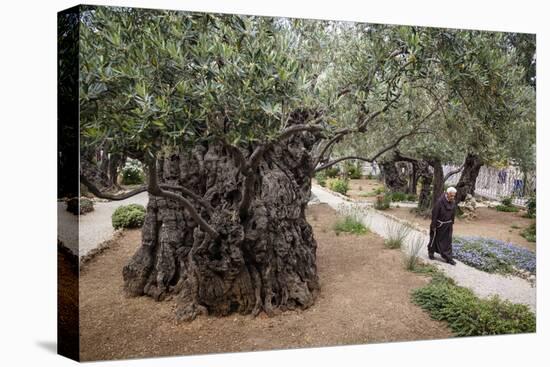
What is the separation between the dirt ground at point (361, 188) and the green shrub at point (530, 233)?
2.28 metres

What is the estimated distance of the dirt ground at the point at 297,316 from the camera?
6.83 meters

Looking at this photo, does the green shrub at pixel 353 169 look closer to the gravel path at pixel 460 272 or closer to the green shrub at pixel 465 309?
the gravel path at pixel 460 272

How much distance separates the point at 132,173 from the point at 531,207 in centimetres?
559

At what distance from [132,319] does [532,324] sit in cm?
549

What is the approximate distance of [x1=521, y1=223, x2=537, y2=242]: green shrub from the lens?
877cm

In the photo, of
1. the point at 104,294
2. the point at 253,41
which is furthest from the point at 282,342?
the point at 253,41

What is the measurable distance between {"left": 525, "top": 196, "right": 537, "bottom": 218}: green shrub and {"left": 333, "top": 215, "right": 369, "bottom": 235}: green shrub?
94.7 inches

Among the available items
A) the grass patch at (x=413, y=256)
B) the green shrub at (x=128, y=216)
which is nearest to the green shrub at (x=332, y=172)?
the grass patch at (x=413, y=256)

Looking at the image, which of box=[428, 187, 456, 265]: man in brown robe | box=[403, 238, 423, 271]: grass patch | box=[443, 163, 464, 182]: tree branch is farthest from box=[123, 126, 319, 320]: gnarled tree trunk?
box=[443, 163, 464, 182]: tree branch

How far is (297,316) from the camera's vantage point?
25.0 ft

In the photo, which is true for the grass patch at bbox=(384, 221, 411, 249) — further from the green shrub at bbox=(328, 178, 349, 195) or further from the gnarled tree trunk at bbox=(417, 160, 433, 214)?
the green shrub at bbox=(328, 178, 349, 195)

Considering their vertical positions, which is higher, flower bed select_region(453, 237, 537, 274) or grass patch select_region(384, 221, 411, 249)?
grass patch select_region(384, 221, 411, 249)

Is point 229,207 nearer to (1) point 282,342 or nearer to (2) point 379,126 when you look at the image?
(1) point 282,342

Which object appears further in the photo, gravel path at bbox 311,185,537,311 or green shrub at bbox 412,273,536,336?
gravel path at bbox 311,185,537,311
